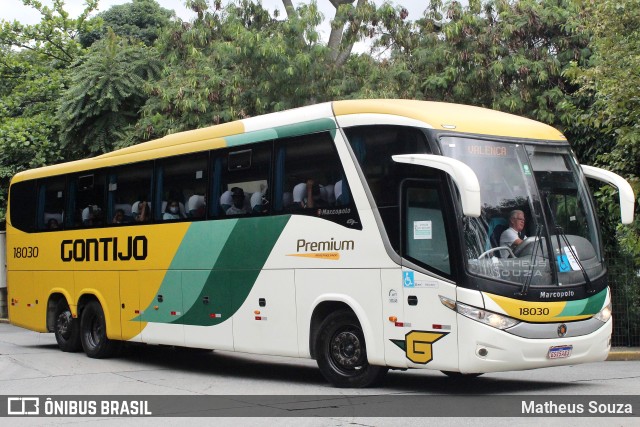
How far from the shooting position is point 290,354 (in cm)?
1317

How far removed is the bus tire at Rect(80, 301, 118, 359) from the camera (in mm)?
17391

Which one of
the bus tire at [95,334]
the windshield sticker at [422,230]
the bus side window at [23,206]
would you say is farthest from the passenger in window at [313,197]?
the bus side window at [23,206]

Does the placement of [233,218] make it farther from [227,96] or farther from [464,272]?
[227,96]

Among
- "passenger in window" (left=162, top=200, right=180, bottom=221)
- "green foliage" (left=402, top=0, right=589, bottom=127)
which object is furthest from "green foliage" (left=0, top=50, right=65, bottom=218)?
"passenger in window" (left=162, top=200, right=180, bottom=221)

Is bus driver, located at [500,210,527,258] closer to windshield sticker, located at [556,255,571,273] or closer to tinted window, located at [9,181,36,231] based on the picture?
windshield sticker, located at [556,255,571,273]

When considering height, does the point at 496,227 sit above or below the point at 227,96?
below

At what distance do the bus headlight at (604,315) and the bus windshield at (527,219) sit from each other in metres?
0.43

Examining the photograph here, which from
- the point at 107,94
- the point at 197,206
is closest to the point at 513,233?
the point at 197,206

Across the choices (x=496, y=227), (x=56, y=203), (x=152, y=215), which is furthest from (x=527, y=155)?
(x=56, y=203)

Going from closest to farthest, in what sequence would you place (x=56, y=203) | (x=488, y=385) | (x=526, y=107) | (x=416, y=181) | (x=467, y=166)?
(x=467, y=166)
(x=416, y=181)
(x=488, y=385)
(x=56, y=203)
(x=526, y=107)

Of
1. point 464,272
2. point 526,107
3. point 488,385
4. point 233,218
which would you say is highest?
point 526,107

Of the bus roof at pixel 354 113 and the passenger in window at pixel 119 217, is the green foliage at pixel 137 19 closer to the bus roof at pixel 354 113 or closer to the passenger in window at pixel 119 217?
the passenger in window at pixel 119 217

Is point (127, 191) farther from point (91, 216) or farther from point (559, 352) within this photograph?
point (559, 352)

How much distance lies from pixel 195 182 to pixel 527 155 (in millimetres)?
5428
